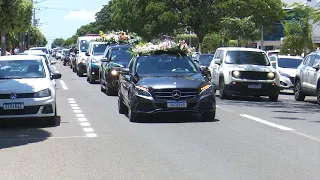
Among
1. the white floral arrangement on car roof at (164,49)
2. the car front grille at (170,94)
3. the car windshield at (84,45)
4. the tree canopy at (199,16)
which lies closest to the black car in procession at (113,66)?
the white floral arrangement on car roof at (164,49)

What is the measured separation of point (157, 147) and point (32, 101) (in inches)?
156

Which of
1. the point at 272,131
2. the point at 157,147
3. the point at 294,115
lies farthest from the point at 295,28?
the point at 157,147

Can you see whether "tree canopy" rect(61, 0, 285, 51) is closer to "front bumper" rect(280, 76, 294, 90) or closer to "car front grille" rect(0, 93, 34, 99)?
"front bumper" rect(280, 76, 294, 90)

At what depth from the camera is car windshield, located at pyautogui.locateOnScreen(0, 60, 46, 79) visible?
1443 centimetres

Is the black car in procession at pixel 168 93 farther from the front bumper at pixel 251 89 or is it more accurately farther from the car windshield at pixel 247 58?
the car windshield at pixel 247 58

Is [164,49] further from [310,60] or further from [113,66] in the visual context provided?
[310,60]

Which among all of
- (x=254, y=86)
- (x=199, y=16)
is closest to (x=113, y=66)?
(x=254, y=86)

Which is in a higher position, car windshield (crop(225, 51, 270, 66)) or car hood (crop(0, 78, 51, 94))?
car windshield (crop(225, 51, 270, 66))

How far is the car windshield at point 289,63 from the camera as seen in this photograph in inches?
1071

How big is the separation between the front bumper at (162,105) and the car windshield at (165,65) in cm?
115

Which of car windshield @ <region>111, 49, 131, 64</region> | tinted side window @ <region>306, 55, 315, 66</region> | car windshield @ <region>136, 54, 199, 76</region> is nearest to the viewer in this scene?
car windshield @ <region>136, 54, 199, 76</region>

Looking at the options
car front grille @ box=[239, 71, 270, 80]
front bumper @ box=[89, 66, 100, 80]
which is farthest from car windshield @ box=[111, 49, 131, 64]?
front bumper @ box=[89, 66, 100, 80]

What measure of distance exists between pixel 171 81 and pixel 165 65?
1316 mm

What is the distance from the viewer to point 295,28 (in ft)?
125
